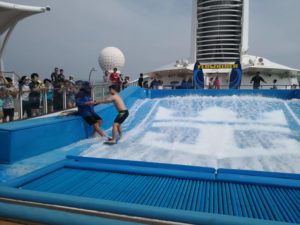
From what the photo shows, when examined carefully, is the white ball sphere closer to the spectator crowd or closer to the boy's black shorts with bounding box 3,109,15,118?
the spectator crowd

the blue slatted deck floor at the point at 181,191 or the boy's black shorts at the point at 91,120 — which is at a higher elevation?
the boy's black shorts at the point at 91,120

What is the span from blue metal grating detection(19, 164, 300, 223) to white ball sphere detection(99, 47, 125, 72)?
74.9 ft

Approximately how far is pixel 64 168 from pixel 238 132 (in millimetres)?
4557

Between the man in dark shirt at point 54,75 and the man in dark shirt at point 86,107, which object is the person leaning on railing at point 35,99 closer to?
the man in dark shirt at point 86,107

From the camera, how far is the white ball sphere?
2592 cm

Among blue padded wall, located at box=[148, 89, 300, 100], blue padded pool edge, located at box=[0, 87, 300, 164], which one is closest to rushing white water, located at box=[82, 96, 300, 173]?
blue padded pool edge, located at box=[0, 87, 300, 164]

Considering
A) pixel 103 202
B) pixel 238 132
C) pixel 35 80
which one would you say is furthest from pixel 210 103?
pixel 103 202

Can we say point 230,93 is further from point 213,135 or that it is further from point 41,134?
point 41,134

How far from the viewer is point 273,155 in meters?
4.99

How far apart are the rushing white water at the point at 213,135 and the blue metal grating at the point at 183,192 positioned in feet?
3.39

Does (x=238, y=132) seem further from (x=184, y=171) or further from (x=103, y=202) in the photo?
(x=103, y=202)

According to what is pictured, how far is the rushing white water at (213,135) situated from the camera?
15.8 ft

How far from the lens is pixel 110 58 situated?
25.9 m

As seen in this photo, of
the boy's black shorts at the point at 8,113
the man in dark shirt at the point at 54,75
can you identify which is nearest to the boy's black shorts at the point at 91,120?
the boy's black shorts at the point at 8,113
